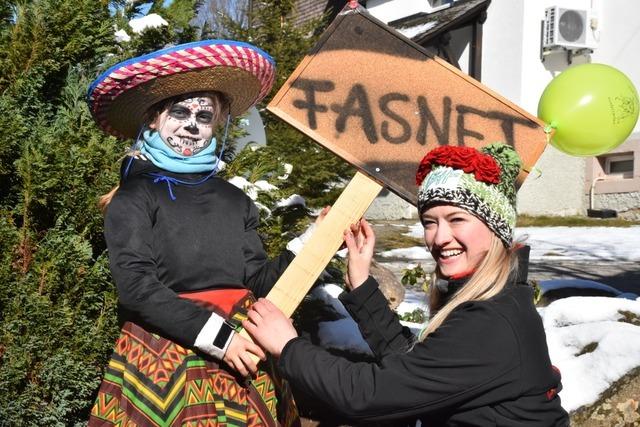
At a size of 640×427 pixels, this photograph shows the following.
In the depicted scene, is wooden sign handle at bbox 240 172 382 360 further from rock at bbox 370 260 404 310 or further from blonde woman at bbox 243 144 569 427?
rock at bbox 370 260 404 310

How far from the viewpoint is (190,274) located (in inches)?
91.4

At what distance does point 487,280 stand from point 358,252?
1.56 feet

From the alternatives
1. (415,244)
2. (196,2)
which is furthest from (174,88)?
(415,244)

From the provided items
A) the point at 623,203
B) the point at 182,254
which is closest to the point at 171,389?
the point at 182,254

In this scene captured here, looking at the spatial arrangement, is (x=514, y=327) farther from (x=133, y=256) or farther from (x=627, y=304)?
(x=627, y=304)

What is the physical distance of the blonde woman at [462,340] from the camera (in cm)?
166

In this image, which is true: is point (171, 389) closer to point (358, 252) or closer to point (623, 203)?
point (358, 252)

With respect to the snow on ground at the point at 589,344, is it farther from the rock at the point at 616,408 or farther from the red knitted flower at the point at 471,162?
the red knitted flower at the point at 471,162

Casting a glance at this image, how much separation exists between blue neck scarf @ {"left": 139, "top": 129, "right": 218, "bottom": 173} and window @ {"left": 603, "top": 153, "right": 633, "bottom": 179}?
12.2m

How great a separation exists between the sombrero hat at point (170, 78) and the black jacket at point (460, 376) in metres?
1.01

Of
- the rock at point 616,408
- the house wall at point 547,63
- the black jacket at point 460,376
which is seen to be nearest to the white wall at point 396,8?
the house wall at point 547,63

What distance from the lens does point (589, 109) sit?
2545mm

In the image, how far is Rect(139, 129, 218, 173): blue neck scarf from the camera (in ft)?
8.00

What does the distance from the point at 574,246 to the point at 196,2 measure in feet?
25.4
